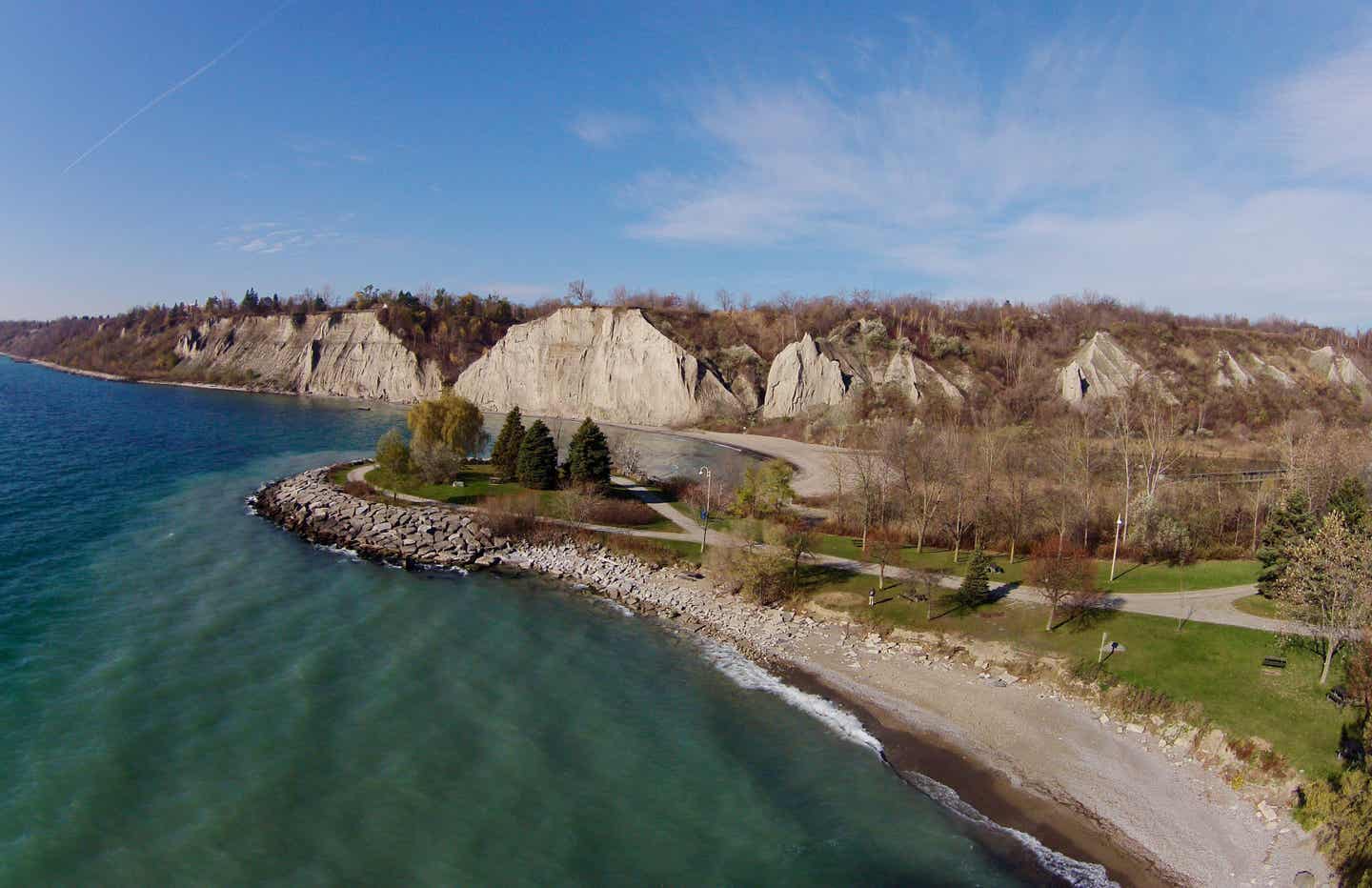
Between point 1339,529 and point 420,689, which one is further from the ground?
point 1339,529

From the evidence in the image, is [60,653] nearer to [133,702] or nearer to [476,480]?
[133,702]

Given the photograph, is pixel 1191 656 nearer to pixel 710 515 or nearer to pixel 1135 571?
pixel 1135 571

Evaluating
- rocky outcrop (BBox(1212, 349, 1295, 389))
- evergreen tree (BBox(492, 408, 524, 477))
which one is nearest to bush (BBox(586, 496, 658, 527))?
evergreen tree (BBox(492, 408, 524, 477))

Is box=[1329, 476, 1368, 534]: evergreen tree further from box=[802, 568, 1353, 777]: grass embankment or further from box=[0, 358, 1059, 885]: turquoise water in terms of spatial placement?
box=[0, 358, 1059, 885]: turquoise water

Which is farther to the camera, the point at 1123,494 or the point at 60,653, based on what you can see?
the point at 1123,494

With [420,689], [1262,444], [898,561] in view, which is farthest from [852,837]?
[1262,444]

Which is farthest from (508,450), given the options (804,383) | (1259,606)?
(804,383)
